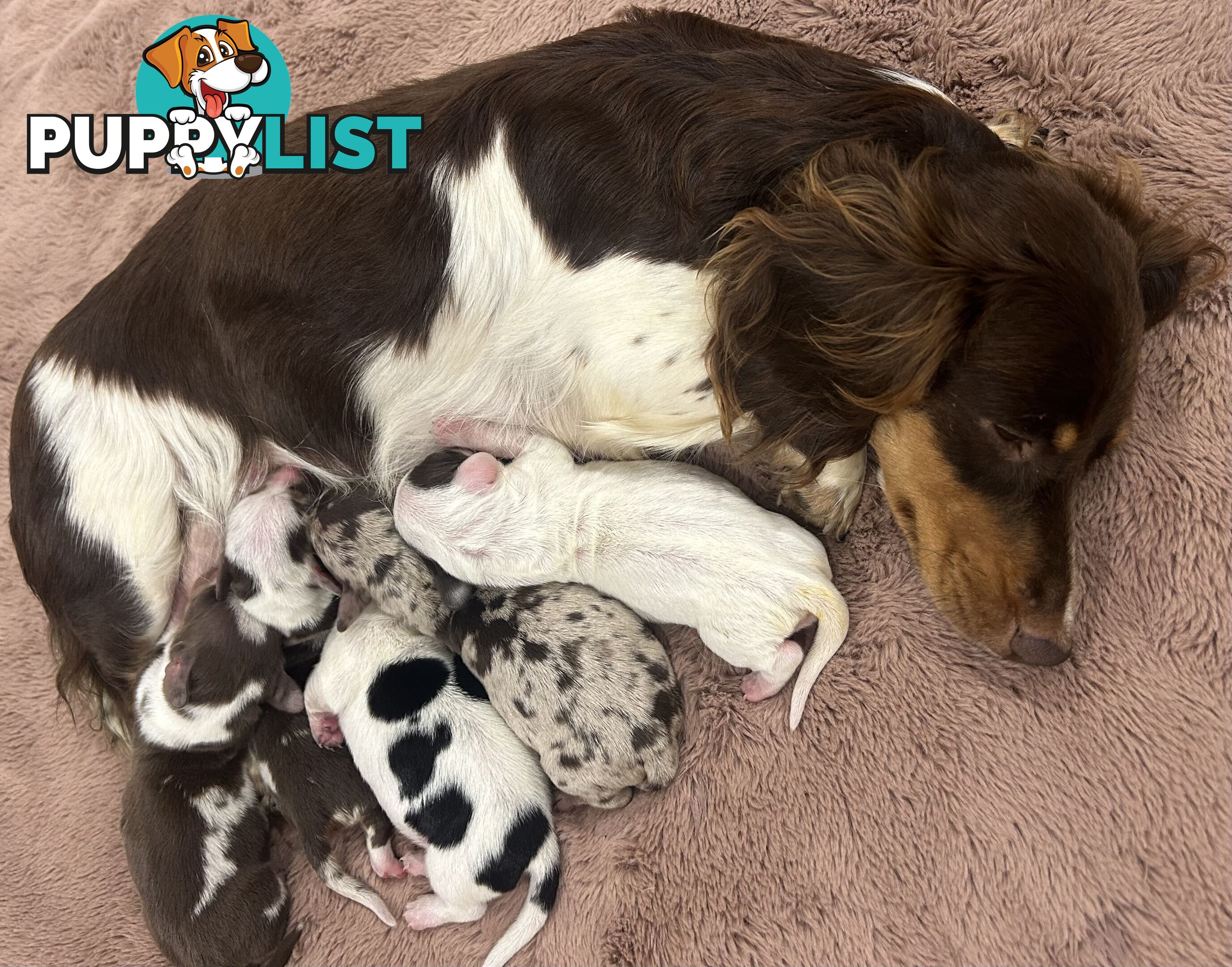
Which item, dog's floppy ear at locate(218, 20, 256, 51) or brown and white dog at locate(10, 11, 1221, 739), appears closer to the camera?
brown and white dog at locate(10, 11, 1221, 739)

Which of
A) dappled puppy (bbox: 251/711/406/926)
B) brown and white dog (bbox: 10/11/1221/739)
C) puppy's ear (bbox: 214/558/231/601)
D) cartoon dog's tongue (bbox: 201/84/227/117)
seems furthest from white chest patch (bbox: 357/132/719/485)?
cartoon dog's tongue (bbox: 201/84/227/117)

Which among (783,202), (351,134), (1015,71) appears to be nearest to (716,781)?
(783,202)

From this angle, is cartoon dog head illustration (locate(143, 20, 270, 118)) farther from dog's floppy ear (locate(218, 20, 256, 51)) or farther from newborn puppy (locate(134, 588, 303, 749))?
newborn puppy (locate(134, 588, 303, 749))

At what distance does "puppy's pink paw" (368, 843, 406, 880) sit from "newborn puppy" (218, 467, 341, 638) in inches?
21.6

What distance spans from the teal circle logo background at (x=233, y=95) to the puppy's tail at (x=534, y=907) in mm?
2355

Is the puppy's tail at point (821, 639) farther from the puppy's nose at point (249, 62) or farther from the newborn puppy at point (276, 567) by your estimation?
the puppy's nose at point (249, 62)

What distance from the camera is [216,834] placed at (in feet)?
6.75

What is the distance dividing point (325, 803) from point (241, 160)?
163 cm

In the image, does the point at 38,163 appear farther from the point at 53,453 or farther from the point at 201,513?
the point at 201,513

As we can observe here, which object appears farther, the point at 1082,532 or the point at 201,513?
the point at 201,513

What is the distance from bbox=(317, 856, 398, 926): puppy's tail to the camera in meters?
2.13

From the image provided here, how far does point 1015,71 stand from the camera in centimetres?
207

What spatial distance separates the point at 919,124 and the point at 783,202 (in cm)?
31

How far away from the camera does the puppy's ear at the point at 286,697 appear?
218 centimetres
